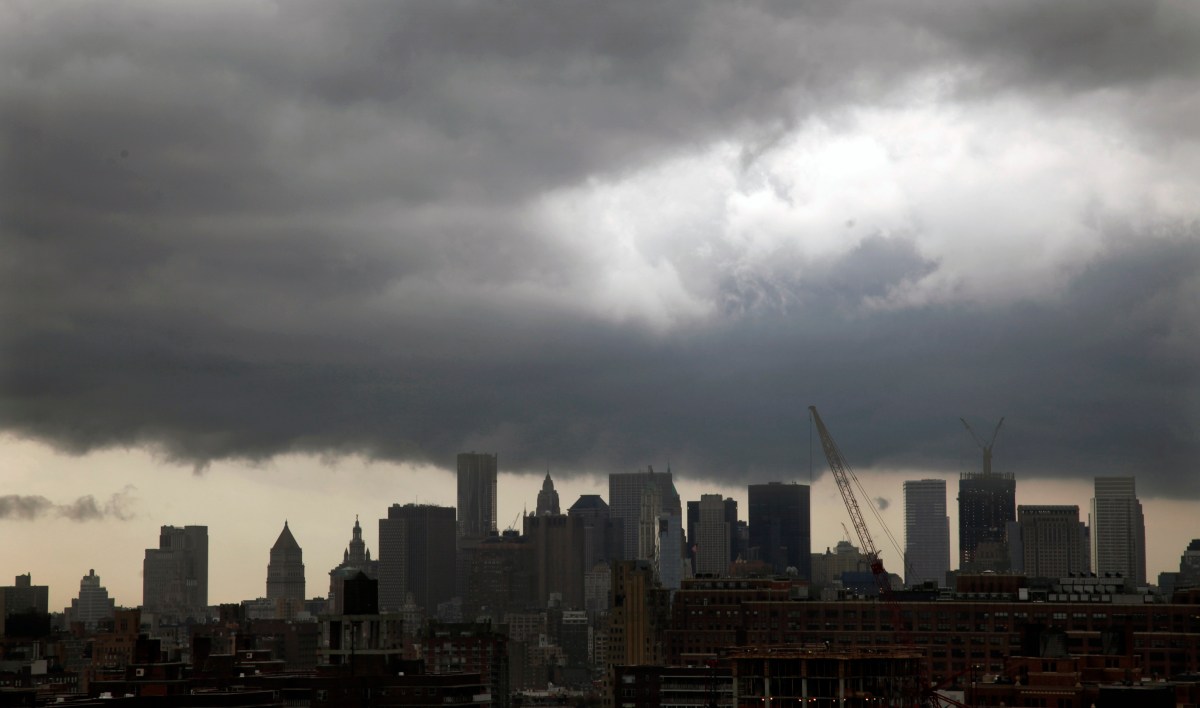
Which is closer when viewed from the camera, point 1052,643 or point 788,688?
point 788,688

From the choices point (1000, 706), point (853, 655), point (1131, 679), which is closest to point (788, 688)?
point (853, 655)

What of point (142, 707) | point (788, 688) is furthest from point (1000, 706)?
point (142, 707)

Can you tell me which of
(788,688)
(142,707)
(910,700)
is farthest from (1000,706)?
(142,707)

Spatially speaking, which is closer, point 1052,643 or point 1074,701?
point 1074,701

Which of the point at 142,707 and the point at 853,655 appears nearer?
the point at 853,655

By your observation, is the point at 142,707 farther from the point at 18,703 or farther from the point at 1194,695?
the point at 1194,695

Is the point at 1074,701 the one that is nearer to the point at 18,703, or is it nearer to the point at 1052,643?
the point at 1052,643

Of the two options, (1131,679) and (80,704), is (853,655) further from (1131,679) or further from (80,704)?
(80,704)
